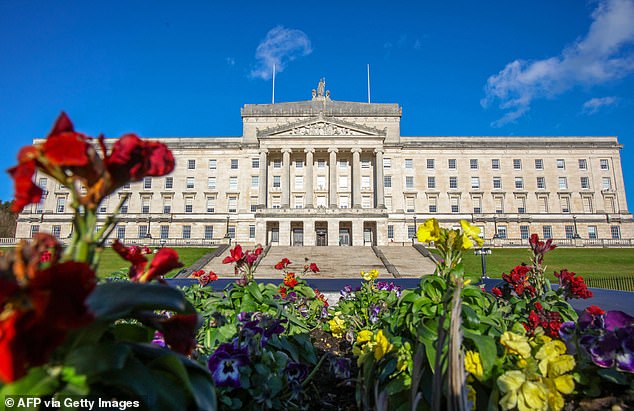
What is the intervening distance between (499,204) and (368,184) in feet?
65.8

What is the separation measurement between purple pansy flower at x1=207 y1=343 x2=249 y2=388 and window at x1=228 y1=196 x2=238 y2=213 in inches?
2122

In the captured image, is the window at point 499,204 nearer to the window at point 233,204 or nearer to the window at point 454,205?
the window at point 454,205

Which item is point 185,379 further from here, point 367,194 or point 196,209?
point 196,209

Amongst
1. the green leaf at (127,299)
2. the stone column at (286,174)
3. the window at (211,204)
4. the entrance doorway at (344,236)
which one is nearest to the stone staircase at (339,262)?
the entrance doorway at (344,236)

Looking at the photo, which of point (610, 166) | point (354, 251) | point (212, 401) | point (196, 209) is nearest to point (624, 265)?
point (354, 251)

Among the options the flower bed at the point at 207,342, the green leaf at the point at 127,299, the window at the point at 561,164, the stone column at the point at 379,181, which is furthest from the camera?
the window at the point at 561,164

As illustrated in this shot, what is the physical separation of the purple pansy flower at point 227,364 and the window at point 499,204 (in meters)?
59.2

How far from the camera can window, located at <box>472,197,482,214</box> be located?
55.3 meters

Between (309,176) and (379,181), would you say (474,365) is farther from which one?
(309,176)

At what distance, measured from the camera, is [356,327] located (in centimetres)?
597

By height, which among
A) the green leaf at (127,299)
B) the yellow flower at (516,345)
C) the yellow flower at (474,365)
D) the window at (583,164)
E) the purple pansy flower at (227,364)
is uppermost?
the window at (583,164)

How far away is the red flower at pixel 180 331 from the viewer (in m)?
1.74

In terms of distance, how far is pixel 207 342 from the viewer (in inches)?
140

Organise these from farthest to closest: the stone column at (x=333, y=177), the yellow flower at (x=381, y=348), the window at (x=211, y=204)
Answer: the window at (x=211, y=204) < the stone column at (x=333, y=177) < the yellow flower at (x=381, y=348)
